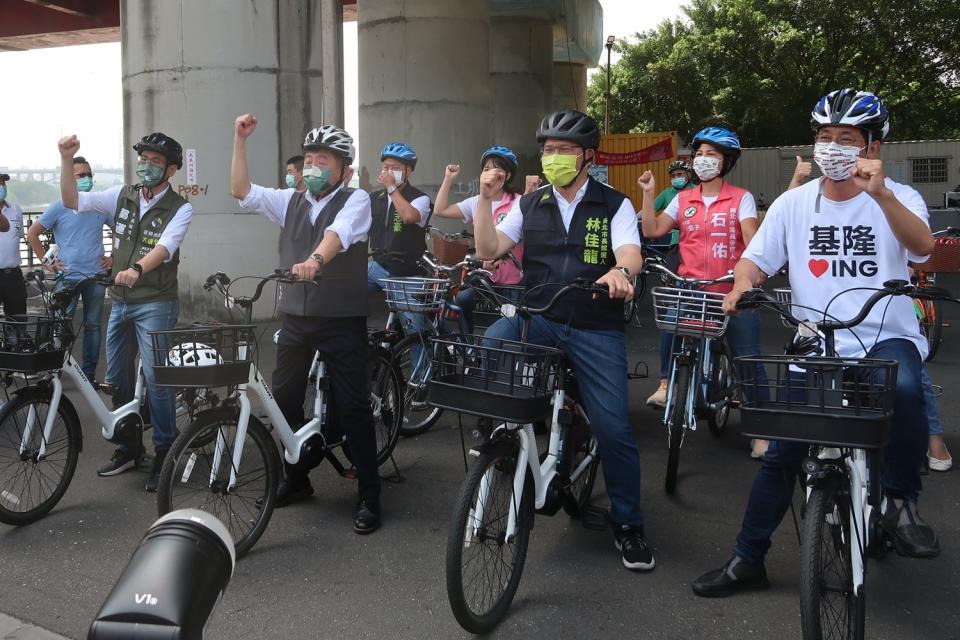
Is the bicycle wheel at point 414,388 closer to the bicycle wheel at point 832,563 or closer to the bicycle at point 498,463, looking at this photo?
the bicycle at point 498,463

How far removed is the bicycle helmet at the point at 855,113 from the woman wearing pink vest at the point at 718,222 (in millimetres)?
2065

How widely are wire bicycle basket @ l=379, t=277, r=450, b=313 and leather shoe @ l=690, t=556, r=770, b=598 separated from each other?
2659 millimetres

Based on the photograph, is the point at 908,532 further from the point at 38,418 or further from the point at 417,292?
the point at 38,418

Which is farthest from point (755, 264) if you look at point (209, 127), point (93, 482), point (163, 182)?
point (209, 127)

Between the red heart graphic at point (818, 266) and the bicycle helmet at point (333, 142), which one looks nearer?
the red heart graphic at point (818, 266)

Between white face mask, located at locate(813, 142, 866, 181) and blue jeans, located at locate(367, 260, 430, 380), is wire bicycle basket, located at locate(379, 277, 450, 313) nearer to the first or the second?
blue jeans, located at locate(367, 260, 430, 380)

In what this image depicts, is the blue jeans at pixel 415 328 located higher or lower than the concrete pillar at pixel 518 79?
lower

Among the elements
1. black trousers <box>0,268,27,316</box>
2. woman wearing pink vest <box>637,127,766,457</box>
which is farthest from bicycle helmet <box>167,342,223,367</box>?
black trousers <box>0,268,27,316</box>

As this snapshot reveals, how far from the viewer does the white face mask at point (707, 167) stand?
18.7ft

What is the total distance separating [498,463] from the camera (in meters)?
3.48

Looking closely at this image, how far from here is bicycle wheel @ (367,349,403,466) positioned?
18.6 ft

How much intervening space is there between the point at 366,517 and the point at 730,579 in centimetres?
179

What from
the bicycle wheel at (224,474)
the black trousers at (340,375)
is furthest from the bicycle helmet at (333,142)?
the bicycle wheel at (224,474)

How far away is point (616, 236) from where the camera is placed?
3.95 metres
